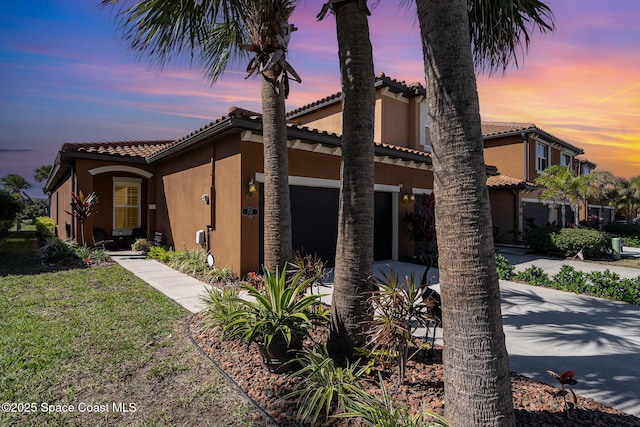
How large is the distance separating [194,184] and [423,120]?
10.1 metres

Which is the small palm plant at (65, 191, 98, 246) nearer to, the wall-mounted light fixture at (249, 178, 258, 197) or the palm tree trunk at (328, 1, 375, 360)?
the wall-mounted light fixture at (249, 178, 258, 197)

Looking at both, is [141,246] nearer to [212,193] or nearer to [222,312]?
[212,193]

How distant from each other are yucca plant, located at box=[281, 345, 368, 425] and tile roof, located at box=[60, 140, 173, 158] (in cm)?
1126

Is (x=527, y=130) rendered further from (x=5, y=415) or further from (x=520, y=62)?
(x=5, y=415)

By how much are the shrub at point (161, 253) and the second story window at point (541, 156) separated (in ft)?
67.8

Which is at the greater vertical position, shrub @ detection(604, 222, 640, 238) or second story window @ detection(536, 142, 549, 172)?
second story window @ detection(536, 142, 549, 172)

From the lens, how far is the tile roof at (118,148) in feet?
41.4

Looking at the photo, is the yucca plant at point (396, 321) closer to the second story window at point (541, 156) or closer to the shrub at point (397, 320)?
the shrub at point (397, 320)

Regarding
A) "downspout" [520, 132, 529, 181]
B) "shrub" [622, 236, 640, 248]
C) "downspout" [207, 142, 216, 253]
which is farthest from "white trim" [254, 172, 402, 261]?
"shrub" [622, 236, 640, 248]

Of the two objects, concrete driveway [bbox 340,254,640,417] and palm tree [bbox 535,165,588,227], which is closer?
concrete driveway [bbox 340,254,640,417]

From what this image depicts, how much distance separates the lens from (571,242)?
1332 centimetres

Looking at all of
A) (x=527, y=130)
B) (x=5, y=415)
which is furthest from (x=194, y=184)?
(x=527, y=130)

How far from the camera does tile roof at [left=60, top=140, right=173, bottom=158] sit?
12.6 metres

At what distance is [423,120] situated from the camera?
1483 cm
